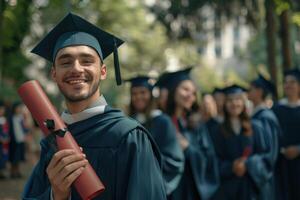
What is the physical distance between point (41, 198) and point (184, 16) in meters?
13.6

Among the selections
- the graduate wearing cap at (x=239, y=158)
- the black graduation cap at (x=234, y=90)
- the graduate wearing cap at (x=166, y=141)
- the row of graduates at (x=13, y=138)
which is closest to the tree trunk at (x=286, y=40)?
the black graduation cap at (x=234, y=90)

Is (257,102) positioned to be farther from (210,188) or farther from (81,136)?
(81,136)

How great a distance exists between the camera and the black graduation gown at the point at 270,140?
7414mm

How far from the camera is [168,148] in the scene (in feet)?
19.8

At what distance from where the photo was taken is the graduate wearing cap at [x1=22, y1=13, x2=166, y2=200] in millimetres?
2721

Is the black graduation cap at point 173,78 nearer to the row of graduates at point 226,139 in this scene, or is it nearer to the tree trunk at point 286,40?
the row of graduates at point 226,139

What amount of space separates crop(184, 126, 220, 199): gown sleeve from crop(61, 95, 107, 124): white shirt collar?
3696 mm

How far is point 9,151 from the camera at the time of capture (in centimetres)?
1395

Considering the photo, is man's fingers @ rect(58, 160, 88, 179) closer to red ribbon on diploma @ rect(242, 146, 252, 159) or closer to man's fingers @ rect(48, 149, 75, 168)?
man's fingers @ rect(48, 149, 75, 168)

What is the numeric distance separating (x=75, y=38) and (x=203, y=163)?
397 cm

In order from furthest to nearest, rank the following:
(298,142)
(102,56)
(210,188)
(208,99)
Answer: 1. (208,99)
2. (298,142)
3. (210,188)
4. (102,56)

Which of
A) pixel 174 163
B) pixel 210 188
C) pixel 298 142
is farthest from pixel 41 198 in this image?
pixel 298 142

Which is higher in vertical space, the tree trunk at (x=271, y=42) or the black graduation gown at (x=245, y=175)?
the tree trunk at (x=271, y=42)

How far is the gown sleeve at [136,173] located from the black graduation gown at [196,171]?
364 cm
